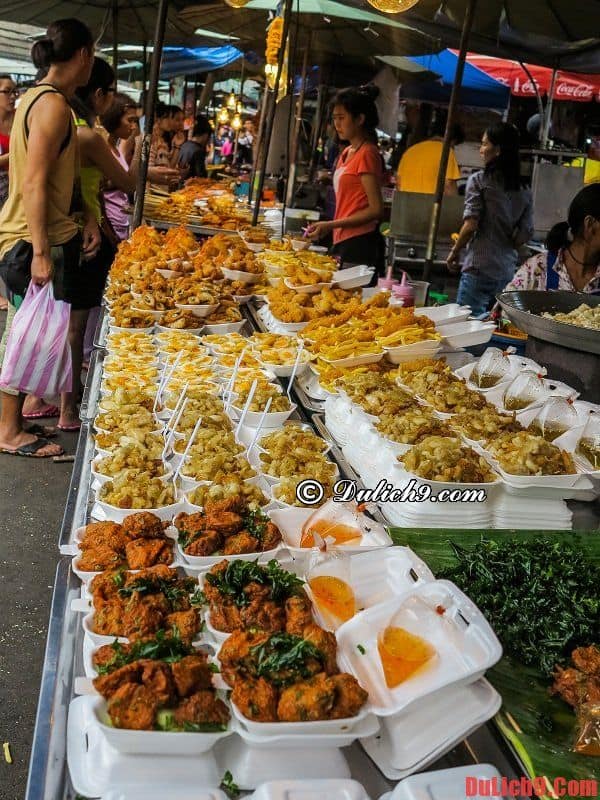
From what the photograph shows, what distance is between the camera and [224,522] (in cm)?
197

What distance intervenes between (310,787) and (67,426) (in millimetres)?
4592

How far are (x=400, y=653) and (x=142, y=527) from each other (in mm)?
770

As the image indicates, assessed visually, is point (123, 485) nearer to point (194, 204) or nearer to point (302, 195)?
point (194, 204)

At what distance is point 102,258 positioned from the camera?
18.9 feet

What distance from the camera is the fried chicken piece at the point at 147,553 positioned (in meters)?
1.82

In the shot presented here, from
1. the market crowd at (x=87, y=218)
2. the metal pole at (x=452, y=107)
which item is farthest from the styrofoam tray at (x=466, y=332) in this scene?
the metal pole at (x=452, y=107)

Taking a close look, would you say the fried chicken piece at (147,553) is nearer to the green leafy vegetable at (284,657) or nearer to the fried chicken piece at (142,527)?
the fried chicken piece at (142,527)

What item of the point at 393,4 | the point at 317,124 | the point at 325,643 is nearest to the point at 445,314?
the point at 393,4

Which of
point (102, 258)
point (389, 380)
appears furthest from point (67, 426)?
point (389, 380)

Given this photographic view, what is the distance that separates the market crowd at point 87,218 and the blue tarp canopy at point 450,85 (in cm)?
901

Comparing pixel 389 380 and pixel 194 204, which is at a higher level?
pixel 194 204

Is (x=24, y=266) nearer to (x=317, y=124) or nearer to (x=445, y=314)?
(x=445, y=314)

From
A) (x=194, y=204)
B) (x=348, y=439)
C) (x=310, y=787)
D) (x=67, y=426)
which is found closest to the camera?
(x=310, y=787)

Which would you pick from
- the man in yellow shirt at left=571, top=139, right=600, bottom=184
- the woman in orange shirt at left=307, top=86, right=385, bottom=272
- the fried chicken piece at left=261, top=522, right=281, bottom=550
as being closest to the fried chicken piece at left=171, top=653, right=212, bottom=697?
the fried chicken piece at left=261, top=522, right=281, bottom=550
